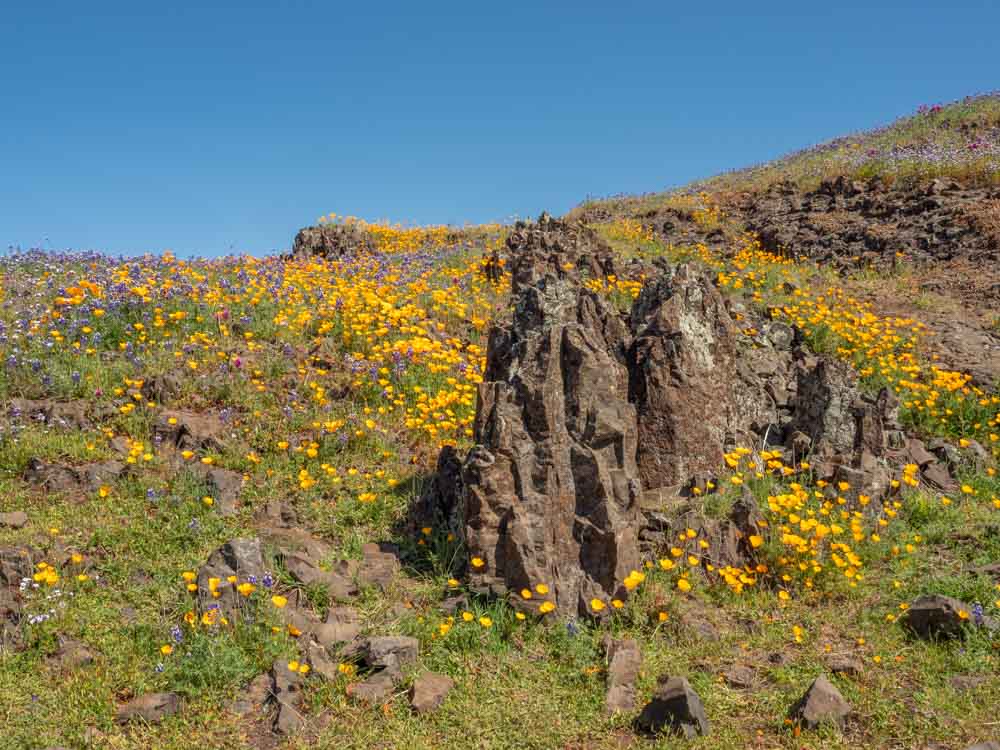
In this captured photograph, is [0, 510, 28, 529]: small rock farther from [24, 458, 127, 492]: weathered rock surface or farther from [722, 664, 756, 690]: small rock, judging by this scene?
[722, 664, 756, 690]: small rock

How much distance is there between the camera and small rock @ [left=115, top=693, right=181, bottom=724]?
15.7 ft

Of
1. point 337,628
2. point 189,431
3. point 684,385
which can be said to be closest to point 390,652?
point 337,628

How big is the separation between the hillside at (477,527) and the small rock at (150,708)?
0.02m

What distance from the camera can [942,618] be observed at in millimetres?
5922

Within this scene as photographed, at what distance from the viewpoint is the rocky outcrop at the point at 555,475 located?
6035mm

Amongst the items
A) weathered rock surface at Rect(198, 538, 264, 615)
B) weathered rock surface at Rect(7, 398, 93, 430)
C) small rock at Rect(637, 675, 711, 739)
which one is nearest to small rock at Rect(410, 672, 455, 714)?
small rock at Rect(637, 675, 711, 739)

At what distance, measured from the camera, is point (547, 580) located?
232 inches

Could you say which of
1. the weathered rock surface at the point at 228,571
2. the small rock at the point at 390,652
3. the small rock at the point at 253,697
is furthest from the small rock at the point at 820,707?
the weathered rock surface at the point at 228,571

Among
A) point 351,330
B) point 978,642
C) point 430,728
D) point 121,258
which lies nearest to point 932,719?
point 978,642

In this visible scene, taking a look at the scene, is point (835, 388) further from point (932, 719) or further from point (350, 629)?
point (350, 629)

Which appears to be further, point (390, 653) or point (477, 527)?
point (477, 527)

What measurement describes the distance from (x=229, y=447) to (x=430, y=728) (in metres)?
4.22

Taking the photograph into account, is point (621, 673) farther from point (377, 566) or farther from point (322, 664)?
point (377, 566)

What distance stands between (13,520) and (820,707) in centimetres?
659
